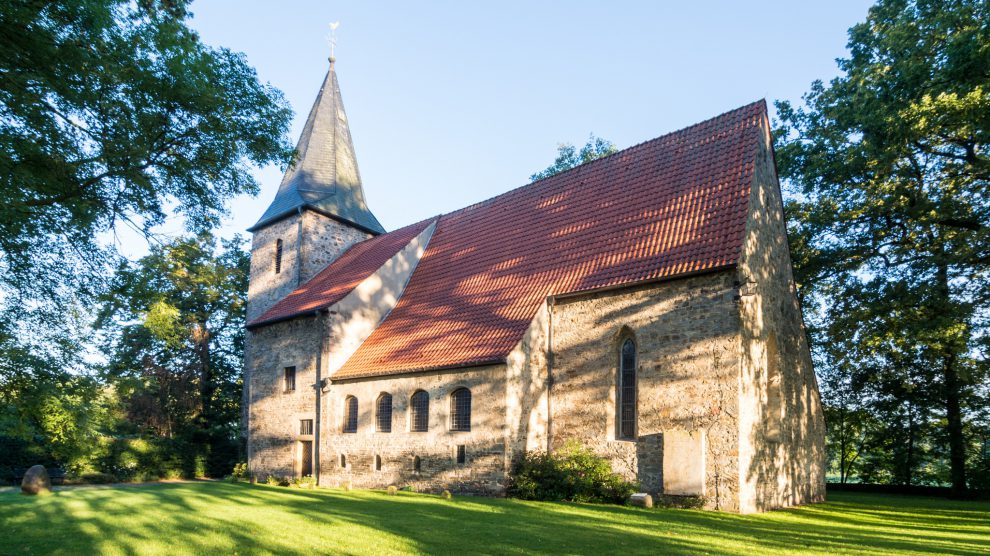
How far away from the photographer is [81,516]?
1071 centimetres

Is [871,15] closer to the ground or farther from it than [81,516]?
farther from it

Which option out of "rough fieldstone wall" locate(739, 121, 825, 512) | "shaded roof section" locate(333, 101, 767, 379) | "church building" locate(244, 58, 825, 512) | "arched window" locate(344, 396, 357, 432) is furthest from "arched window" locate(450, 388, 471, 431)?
"rough fieldstone wall" locate(739, 121, 825, 512)

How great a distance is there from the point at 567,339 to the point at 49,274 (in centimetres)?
1048

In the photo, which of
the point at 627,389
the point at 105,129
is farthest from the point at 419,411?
the point at 105,129

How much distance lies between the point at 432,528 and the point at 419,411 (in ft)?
25.4

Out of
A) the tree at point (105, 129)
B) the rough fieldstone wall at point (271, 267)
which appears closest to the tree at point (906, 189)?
the tree at point (105, 129)

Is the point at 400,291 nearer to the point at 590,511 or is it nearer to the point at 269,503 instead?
the point at 269,503

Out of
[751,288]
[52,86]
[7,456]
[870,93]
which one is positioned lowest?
[7,456]

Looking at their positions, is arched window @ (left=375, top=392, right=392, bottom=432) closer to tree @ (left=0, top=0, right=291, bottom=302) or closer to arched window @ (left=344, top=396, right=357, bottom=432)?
arched window @ (left=344, top=396, right=357, bottom=432)

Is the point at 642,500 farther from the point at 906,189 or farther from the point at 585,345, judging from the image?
the point at 906,189

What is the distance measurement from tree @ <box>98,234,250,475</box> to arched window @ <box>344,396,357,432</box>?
434 inches

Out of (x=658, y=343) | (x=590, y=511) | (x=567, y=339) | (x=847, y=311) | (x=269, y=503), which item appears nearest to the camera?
(x=590, y=511)

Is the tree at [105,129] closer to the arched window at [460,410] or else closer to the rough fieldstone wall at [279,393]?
the arched window at [460,410]

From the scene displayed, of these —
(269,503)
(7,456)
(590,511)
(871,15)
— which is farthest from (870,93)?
(7,456)
